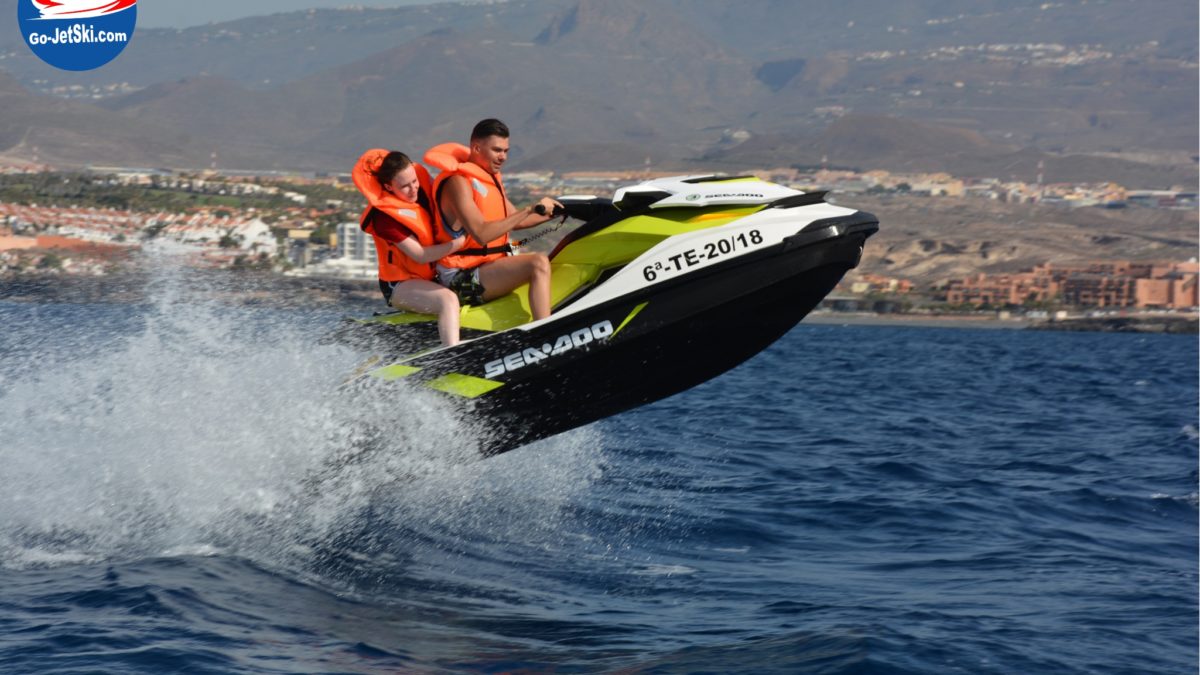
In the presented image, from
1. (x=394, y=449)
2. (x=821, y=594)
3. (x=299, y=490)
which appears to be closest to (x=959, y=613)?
(x=821, y=594)

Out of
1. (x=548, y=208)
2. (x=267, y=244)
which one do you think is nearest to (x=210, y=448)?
(x=548, y=208)

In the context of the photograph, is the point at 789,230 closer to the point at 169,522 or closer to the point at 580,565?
the point at 580,565

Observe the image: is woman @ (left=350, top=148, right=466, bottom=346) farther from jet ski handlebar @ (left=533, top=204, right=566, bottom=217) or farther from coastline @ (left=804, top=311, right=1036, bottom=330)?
coastline @ (left=804, top=311, right=1036, bottom=330)

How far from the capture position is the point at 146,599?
268 inches

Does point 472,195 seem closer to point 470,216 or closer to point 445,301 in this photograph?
point 470,216

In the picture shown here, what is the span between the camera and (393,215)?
7.79 meters

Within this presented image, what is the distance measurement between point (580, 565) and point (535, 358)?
1257 millimetres

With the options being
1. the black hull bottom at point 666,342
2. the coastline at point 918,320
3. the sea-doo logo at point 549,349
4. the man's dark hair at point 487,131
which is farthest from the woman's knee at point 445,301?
the coastline at point 918,320

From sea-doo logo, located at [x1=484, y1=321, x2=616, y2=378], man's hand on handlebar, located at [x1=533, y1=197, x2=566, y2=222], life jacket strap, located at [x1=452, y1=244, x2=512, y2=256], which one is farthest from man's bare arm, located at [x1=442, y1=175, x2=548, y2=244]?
sea-doo logo, located at [x1=484, y1=321, x2=616, y2=378]

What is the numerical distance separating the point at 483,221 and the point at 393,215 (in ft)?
1.67

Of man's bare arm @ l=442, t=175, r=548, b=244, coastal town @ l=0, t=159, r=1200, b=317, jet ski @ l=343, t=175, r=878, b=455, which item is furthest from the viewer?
coastal town @ l=0, t=159, r=1200, b=317

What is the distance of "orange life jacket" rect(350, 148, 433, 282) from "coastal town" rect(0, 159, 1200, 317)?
13.0 ft

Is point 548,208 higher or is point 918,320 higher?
point 918,320

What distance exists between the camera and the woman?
7809mm
